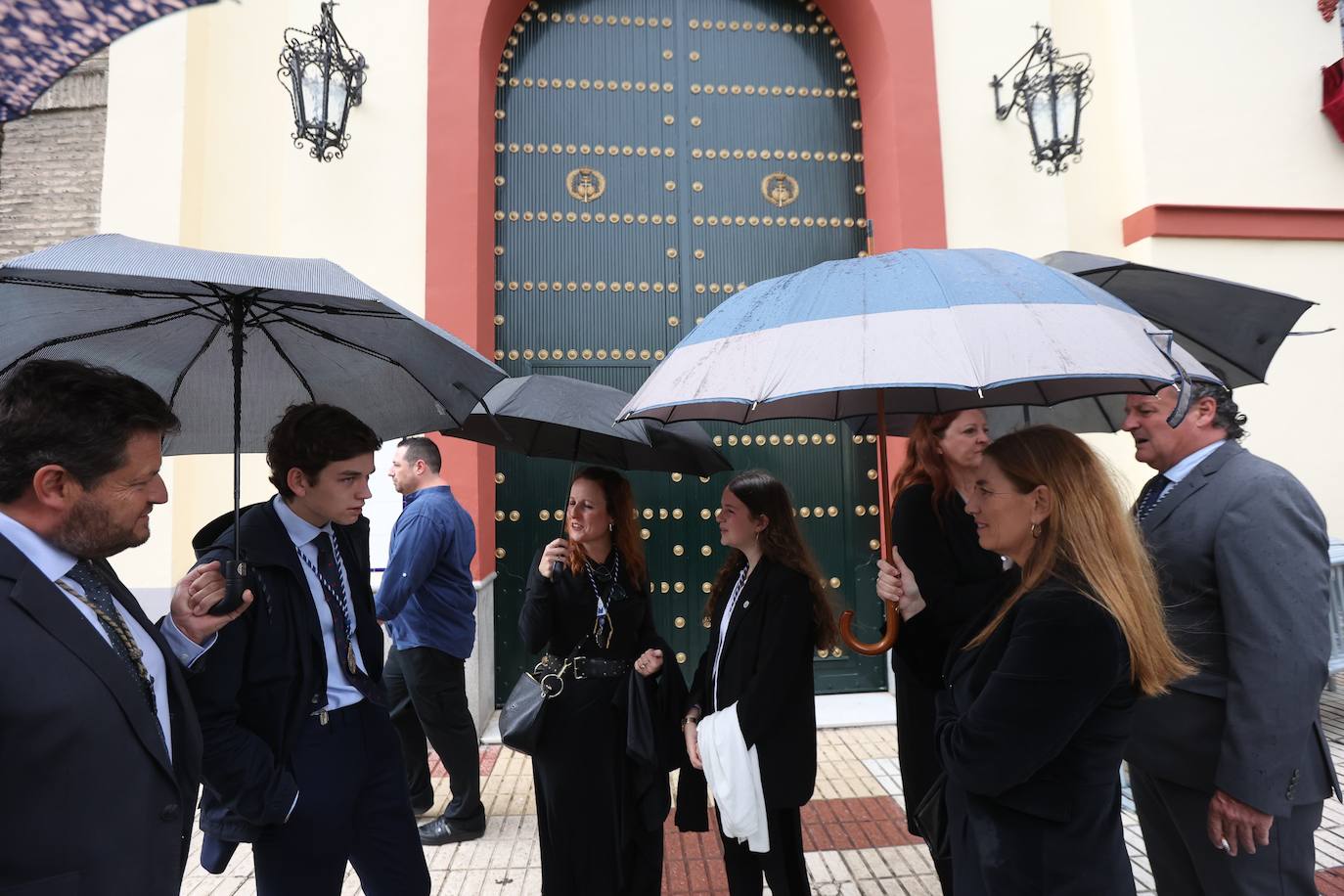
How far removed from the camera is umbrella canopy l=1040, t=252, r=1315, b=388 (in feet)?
8.07

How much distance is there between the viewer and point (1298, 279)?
5.73 metres

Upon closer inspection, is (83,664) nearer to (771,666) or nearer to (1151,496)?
(771,666)

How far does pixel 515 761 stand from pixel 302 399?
3.24 metres

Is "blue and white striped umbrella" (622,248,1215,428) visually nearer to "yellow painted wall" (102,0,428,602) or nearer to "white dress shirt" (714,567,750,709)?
"white dress shirt" (714,567,750,709)

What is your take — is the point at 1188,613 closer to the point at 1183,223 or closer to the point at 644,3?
the point at 1183,223

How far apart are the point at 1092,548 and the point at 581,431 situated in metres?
2.17

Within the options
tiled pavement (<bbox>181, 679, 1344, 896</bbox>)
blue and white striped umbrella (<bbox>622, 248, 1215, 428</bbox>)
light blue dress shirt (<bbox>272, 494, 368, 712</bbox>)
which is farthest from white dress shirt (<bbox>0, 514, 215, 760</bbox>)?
tiled pavement (<bbox>181, 679, 1344, 896</bbox>)

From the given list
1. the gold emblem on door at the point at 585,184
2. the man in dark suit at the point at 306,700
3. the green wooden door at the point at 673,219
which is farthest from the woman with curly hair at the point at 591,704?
the gold emblem on door at the point at 585,184

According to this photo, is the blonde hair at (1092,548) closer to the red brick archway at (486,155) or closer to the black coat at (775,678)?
the black coat at (775,678)

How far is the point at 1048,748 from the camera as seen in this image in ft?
5.24

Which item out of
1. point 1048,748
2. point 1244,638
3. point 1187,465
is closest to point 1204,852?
point 1244,638

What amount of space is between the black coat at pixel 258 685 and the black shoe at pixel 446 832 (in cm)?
204

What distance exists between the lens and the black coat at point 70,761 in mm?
1237

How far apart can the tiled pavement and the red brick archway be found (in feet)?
6.04
